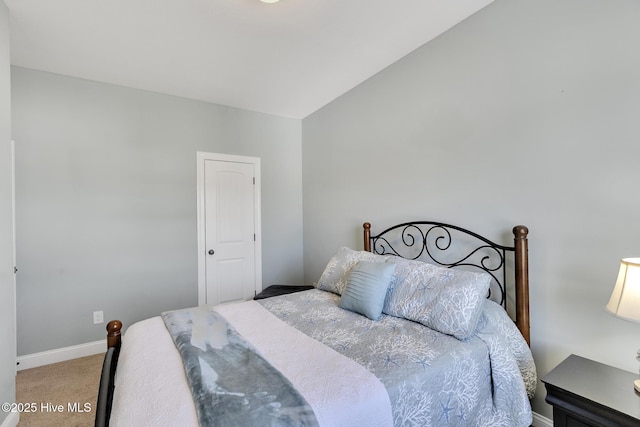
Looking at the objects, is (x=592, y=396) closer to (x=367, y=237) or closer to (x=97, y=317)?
(x=367, y=237)

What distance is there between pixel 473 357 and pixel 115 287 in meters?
3.26

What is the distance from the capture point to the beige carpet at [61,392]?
2.03 m

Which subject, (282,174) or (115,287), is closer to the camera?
(115,287)

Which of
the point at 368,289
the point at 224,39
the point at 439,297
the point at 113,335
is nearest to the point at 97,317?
the point at 113,335

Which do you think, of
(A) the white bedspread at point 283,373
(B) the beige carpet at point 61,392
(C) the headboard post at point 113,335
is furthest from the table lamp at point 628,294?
(B) the beige carpet at point 61,392

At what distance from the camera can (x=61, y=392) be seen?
2.32 m

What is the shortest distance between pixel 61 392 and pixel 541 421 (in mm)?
3364

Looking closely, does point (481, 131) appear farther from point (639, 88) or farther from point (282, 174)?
point (282, 174)

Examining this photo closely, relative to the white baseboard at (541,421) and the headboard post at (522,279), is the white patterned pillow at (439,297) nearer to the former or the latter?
the headboard post at (522,279)

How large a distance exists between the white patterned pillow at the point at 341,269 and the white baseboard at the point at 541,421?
127cm

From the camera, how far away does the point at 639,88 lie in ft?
4.66

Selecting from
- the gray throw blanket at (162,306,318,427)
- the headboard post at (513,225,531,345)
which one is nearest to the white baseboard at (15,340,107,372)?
the gray throw blanket at (162,306,318,427)

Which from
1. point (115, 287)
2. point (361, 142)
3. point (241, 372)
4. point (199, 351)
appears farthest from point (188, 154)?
point (241, 372)

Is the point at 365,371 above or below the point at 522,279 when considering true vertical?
below
